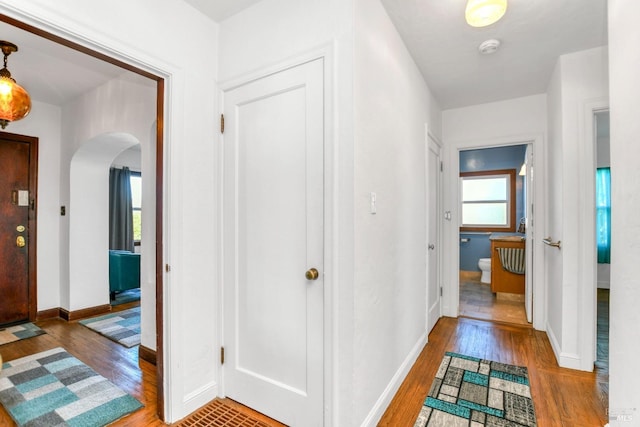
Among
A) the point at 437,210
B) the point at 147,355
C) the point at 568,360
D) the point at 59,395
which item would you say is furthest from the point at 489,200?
→ the point at 59,395

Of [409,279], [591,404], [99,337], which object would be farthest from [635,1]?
[99,337]

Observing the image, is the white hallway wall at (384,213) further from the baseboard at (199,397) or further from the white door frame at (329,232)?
the baseboard at (199,397)

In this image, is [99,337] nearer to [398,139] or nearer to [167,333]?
[167,333]

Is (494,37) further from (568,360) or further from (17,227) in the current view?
(17,227)

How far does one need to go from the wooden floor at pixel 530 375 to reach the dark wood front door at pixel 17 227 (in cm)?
413

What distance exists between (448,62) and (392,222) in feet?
5.19

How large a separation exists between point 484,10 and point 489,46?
0.78 meters

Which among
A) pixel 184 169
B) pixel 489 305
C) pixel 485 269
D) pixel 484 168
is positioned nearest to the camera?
pixel 184 169

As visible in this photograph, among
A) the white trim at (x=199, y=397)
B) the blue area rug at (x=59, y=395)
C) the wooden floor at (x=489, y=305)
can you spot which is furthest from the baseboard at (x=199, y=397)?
the wooden floor at (x=489, y=305)

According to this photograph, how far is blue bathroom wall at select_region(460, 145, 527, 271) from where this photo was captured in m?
5.61

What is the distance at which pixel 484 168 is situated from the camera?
5902 millimetres

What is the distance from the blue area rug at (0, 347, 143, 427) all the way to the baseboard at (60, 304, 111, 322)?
1.07 m

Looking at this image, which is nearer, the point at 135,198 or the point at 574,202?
the point at 574,202

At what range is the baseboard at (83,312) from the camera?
3629 millimetres
